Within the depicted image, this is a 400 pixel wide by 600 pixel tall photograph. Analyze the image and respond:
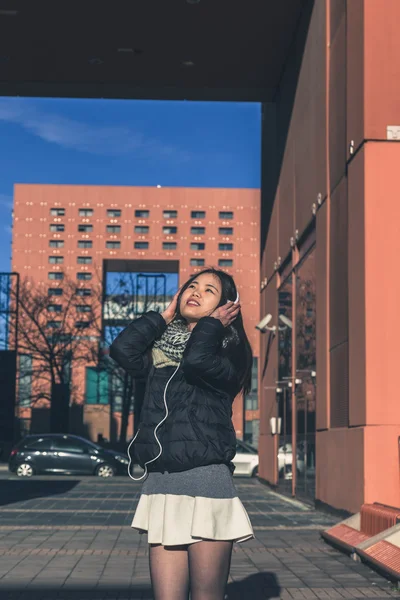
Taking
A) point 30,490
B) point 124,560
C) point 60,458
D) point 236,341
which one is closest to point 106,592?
point 124,560

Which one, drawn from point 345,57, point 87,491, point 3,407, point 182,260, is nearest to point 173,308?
point 345,57

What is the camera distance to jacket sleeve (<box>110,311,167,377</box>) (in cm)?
412

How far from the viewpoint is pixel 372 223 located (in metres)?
13.2

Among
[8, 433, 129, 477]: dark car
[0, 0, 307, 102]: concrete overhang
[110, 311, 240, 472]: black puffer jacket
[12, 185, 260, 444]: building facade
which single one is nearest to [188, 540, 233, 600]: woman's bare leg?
[110, 311, 240, 472]: black puffer jacket

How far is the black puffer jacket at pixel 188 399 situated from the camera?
156 inches

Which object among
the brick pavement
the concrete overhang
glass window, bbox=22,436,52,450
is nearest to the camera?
the brick pavement

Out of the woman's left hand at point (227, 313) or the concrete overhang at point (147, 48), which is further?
the concrete overhang at point (147, 48)

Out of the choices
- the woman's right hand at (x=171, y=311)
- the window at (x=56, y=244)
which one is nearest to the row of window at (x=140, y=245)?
the window at (x=56, y=244)

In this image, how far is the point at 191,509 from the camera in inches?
155

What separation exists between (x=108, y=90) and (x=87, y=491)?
33.3ft

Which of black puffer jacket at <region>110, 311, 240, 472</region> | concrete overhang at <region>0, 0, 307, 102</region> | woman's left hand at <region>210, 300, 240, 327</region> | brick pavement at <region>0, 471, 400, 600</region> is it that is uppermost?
concrete overhang at <region>0, 0, 307, 102</region>

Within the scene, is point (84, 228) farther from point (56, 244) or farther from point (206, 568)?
point (206, 568)

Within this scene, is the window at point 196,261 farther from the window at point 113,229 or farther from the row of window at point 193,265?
the window at point 113,229

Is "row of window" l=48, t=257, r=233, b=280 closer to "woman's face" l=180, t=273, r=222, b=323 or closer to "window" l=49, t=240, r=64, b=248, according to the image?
"window" l=49, t=240, r=64, b=248
